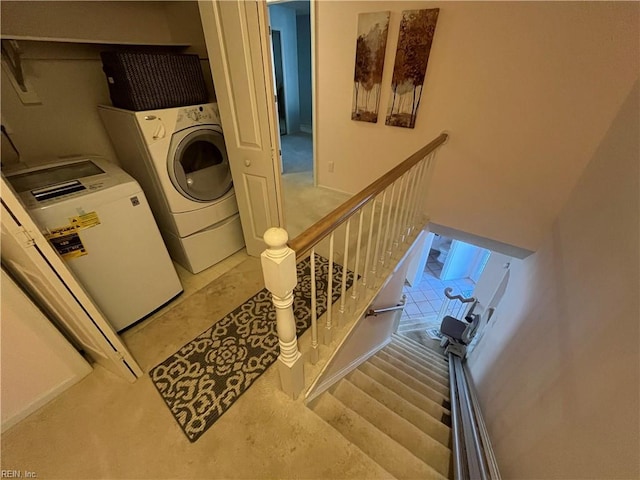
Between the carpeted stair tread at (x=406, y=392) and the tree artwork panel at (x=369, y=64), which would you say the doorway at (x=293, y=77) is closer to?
the tree artwork panel at (x=369, y=64)

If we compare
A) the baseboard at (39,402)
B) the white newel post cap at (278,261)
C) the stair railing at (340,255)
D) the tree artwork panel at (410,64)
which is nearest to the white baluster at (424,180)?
the stair railing at (340,255)

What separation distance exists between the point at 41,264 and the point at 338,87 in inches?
104

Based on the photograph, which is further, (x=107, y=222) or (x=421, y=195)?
(x=421, y=195)

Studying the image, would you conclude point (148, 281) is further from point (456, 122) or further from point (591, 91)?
point (591, 91)

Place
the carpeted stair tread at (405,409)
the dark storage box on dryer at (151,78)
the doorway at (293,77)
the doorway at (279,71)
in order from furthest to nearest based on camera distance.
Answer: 1. the doorway at (279,71)
2. the doorway at (293,77)
3. the carpeted stair tread at (405,409)
4. the dark storage box on dryer at (151,78)

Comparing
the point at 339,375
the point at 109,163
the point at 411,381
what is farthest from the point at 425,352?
the point at 109,163

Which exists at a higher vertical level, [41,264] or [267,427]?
[41,264]

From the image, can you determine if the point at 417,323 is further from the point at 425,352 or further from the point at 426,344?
the point at 425,352

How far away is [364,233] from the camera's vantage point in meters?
2.33

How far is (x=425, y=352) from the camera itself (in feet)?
11.0

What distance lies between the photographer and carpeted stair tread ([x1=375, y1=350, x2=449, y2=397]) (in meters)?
2.29

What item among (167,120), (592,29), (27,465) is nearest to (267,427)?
(27,465)

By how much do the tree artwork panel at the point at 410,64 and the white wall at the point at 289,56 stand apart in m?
3.37

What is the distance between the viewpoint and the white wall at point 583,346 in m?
0.84
